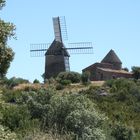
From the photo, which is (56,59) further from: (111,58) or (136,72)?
(111,58)

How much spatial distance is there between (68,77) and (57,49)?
211 inches

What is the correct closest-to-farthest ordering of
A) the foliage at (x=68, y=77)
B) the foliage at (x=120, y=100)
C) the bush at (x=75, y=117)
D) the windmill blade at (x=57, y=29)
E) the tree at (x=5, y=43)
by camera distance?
the tree at (x=5, y=43) < the bush at (x=75, y=117) < the foliage at (x=120, y=100) < the foliage at (x=68, y=77) < the windmill blade at (x=57, y=29)

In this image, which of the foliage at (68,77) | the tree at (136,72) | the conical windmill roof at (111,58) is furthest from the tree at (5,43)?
the conical windmill roof at (111,58)

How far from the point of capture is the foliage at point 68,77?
10108cm

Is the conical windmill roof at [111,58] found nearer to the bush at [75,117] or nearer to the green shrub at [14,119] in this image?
the bush at [75,117]

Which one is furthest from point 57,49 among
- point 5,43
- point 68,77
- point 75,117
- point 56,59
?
point 5,43

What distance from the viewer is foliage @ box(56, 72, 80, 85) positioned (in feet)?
332

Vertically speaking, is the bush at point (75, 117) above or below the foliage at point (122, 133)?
above

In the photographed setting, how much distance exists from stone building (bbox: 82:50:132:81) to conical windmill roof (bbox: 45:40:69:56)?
1391cm

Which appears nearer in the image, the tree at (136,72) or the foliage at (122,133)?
the foliage at (122,133)

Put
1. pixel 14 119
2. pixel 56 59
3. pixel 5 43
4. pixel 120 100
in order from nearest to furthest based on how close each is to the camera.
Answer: pixel 5 43 → pixel 14 119 → pixel 120 100 → pixel 56 59

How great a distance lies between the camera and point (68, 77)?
10462 cm

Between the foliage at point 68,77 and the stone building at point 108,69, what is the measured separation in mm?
12108

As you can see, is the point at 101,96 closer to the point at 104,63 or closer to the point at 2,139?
the point at 104,63
